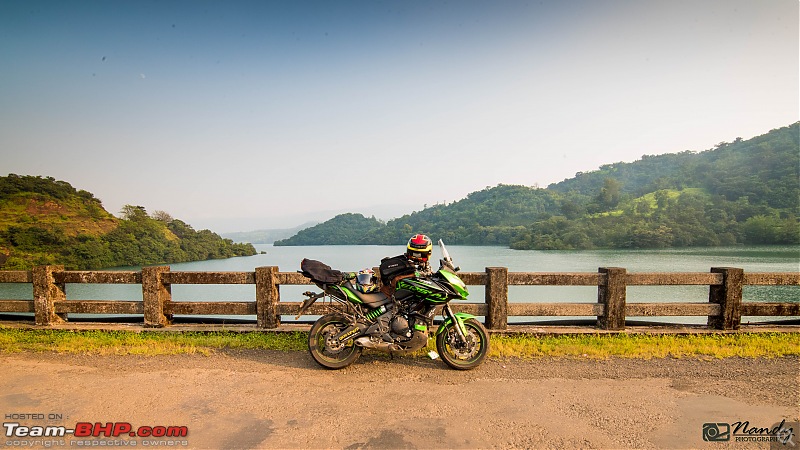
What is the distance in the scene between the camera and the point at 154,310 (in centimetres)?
671

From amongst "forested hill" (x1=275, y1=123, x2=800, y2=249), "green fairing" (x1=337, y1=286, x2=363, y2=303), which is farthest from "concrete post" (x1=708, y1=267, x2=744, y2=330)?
"forested hill" (x1=275, y1=123, x2=800, y2=249)

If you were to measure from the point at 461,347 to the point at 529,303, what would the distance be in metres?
2.01

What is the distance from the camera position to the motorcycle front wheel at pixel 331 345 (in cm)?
498

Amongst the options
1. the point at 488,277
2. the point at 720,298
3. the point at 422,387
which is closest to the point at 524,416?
the point at 422,387

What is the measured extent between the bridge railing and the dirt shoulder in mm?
1105

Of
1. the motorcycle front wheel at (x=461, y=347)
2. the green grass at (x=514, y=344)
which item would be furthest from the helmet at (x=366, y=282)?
the green grass at (x=514, y=344)

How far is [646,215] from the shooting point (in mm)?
66188

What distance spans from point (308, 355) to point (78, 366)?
3.00 m

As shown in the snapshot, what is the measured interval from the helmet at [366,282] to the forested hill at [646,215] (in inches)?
1451

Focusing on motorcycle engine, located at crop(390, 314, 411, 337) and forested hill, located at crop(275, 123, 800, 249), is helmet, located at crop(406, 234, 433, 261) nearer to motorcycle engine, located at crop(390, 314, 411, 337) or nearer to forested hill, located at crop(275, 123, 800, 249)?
motorcycle engine, located at crop(390, 314, 411, 337)

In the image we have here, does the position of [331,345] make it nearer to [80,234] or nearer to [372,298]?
[372,298]

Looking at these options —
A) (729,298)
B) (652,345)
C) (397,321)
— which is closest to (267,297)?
(397,321)

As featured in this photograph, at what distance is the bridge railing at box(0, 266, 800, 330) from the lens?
248 inches

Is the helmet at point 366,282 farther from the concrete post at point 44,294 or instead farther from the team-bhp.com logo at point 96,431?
the concrete post at point 44,294
